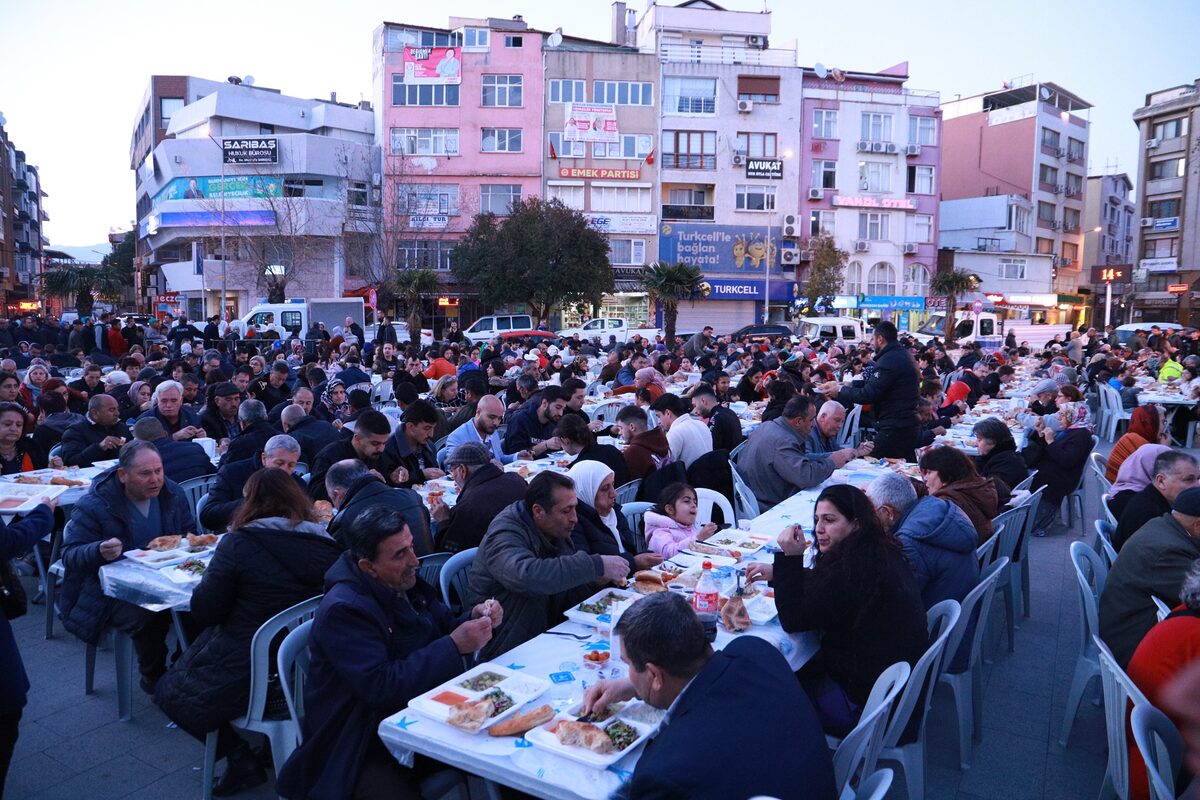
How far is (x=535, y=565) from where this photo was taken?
3.85 m

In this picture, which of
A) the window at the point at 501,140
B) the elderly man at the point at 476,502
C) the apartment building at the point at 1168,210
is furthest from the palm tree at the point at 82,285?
the apartment building at the point at 1168,210

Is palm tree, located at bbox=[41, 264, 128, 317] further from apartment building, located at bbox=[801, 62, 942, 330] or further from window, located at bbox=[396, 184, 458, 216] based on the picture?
apartment building, located at bbox=[801, 62, 942, 330]

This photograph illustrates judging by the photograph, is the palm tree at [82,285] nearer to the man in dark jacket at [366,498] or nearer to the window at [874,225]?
the window at [874,225]

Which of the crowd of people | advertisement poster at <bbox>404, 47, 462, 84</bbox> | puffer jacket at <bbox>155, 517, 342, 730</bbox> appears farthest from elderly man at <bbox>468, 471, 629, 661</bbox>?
advertisement poster at <bbox>404, 47, 462, 84</bbox>

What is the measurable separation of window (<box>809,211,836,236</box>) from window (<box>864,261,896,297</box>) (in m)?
3.54

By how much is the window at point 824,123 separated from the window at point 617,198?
33.5ft

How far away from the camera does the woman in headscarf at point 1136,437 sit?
23.6 feet

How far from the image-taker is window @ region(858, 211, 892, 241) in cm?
4681

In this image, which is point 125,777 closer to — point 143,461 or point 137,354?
point 143,461

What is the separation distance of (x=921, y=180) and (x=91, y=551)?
49.5 metres

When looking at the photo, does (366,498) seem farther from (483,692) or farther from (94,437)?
(94,437)

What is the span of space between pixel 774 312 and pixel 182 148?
3356 centimetres

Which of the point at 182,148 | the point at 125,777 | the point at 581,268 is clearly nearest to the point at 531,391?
the point at 125,777

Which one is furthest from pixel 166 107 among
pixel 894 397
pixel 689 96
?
pixel 894 397
